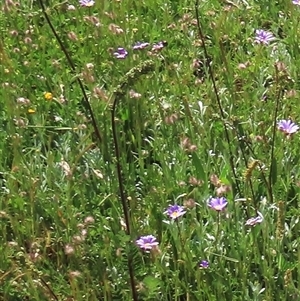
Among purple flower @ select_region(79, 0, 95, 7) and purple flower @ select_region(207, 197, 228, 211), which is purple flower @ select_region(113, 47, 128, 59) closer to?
purple flower @ select_region(79, 0, 95, 7)

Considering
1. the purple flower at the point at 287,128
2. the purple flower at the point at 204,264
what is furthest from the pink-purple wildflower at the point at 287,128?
the purple flower at the point at 204,264

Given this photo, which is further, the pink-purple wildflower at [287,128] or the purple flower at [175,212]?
the pink-purple wildflower at [287,128]

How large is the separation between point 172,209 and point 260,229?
0.23 metres

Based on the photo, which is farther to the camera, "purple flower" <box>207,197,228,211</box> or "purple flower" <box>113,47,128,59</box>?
"purple flower" <box>113,47,128,59</box>

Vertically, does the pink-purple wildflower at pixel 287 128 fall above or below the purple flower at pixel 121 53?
below

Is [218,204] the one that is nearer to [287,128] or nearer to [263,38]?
[287,128]

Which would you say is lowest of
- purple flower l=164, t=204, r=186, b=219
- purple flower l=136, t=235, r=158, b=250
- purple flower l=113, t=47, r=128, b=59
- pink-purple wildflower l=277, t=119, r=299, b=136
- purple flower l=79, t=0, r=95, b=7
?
purple flower l=136, t=235, r=158, b=250

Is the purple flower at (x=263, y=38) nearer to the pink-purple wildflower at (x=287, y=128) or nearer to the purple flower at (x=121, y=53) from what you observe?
the purple flower at (x=121, y=53)

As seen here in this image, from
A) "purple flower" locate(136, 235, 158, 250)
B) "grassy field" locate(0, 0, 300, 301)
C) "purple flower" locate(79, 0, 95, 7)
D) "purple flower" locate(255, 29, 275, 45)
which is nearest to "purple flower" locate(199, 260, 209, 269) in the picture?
"grassy field" locate(0, 0, 300, 301)

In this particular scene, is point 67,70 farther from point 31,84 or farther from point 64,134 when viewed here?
point 64,134

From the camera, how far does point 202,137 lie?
237 centimetres

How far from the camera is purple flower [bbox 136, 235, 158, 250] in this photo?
6.20 feet

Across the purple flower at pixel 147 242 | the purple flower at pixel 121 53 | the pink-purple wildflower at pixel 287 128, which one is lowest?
the purple flower at pixel 147 242

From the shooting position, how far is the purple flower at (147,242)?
6.20 ft
